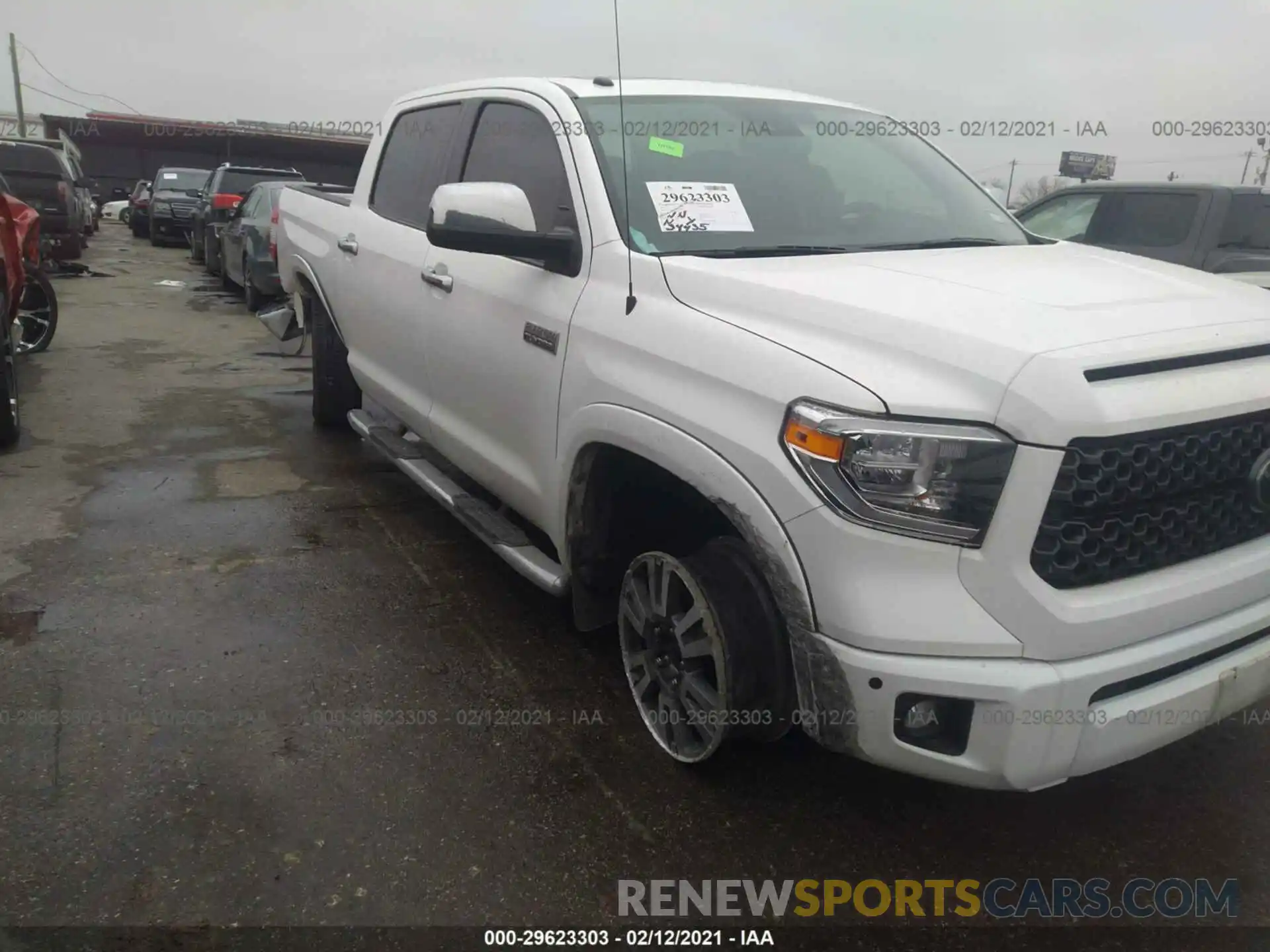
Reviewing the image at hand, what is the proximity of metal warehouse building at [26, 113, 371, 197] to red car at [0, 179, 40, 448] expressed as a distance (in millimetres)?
25455

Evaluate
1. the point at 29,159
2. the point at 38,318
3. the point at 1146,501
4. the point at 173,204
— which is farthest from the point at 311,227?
the point at 173,204

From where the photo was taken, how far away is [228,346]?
9.45 m

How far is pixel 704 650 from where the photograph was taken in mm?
2586

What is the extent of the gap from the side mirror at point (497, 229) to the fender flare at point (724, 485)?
522 millimetres

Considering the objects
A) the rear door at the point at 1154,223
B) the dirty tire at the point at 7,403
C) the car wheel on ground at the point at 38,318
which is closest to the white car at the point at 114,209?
the car wheel on ground at the point at 38,318

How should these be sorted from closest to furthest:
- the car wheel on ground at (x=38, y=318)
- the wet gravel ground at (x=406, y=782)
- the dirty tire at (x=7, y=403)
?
the wet gravel ground at (x=406, y=782)
the dirty tire at (x=7, y=403)
the car wheel on ground at (x=38, y=318)

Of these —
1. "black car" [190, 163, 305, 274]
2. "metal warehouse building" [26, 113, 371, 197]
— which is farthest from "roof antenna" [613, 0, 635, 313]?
"metal warehouse building" [26, 113, 371, 197]

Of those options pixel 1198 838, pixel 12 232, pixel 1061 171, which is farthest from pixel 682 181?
pixel 1061 171

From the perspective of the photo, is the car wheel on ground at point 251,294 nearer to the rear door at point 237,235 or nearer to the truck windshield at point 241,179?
the rear door at point 237,235

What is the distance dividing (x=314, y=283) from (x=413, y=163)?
4.05 feet

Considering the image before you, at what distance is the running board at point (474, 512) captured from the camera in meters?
3.20

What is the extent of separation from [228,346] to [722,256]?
25.7 ft

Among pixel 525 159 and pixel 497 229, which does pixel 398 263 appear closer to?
pixel 525 159

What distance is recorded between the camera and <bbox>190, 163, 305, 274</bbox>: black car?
564 inches
